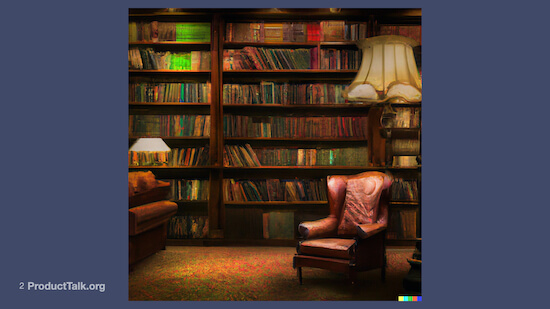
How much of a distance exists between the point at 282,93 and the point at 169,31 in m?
1.41

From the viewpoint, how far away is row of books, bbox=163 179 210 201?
4.74 metres

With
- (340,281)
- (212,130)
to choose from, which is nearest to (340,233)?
(340,281)

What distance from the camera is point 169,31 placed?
5121mm

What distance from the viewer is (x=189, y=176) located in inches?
197

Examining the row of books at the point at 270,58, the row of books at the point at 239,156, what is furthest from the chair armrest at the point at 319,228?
the row of books at the point at 270,58

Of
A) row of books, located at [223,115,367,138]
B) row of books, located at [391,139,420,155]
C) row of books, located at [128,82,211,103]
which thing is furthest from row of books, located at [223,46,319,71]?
row of books, located at [391,139,420,155]

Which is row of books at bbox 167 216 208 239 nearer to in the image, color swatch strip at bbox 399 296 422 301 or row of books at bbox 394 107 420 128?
color swatch strip at bbox 399 296 422 301

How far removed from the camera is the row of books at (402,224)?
5.07 meters

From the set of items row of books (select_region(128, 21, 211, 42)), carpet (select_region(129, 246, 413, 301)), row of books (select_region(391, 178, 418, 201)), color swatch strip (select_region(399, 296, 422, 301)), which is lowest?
color swatch strip (select_region(399, 296, 422, 301))

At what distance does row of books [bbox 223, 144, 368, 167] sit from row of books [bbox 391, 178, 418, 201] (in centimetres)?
45

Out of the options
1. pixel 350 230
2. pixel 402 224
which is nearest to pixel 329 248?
pixel 350 230

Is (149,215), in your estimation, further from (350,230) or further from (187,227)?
(350,230)

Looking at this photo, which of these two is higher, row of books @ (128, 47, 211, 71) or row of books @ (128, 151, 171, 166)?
row of books @ (128, 47, 211, 71)

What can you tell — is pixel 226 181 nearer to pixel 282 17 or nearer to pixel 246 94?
pixel 246 94
